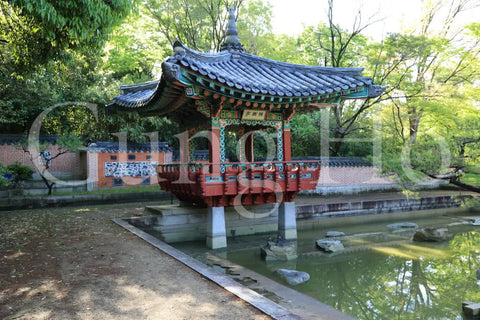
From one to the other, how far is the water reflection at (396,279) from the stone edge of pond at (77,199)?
8419 mm

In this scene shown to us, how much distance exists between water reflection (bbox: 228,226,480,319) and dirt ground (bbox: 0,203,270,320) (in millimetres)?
2905

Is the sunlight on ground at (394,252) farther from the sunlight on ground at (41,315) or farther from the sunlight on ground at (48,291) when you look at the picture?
the sunlight on ground at (41,315)

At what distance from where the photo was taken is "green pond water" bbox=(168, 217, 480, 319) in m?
6.92

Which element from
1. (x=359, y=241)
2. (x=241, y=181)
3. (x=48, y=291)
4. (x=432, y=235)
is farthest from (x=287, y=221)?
(x=48, y=291)

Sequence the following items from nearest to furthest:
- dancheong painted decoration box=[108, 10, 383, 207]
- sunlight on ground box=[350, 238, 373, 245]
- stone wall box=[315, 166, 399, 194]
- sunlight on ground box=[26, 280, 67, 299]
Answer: sunlight on ground box=[26, 280, 67, 299], dancheong painted decoration box=[108, 10, 383, 207], sunlight on ground box=[350, 238, 373, 245], stone wall box=[315, 166, 399, 194]

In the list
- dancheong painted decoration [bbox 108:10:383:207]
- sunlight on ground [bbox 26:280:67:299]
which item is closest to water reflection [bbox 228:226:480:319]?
dancheong painted decoration [bbox 108:10:383:207]

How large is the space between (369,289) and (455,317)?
5.99 feet

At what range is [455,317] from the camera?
6.26 metres

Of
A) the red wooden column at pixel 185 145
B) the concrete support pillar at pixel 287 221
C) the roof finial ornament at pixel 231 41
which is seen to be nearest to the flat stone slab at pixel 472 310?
the concrete support pillar at pixel 287 221

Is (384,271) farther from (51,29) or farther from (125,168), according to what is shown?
(125,168)

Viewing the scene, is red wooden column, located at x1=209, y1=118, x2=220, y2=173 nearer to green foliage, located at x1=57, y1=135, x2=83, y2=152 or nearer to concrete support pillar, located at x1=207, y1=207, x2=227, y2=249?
concrete support pillar, located at x1=207, y1=207, x2=227, y2=249

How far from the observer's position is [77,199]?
604 inches

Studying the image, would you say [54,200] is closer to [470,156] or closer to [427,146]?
[427,146]

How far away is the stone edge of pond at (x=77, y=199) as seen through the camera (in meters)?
14.1
